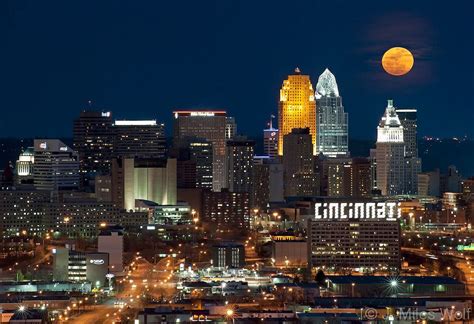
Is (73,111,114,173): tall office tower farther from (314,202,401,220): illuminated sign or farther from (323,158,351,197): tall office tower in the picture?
(314,202,401,220): illuminated sign

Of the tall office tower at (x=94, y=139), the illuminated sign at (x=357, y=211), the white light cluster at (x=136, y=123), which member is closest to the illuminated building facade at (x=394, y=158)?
the white light cluster at (x=136, y=123)

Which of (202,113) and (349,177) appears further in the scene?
(202,113)

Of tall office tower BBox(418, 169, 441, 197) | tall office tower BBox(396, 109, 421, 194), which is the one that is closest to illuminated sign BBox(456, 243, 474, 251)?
tall office tower BBox(418, 169, 441, 197)

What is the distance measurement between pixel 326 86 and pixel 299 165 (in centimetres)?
1322

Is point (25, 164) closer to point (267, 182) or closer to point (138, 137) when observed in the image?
point (138, 137)

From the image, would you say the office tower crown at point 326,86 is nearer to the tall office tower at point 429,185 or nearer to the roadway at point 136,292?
the tall office tower at point 429,185

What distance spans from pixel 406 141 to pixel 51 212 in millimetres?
25636

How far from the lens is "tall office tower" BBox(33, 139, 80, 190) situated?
6216 centimetres

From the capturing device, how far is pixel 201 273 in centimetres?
4291

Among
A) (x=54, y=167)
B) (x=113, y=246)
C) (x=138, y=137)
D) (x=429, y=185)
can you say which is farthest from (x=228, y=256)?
(x=429, y=185)

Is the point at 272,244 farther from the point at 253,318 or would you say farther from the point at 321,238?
the point at 253,318

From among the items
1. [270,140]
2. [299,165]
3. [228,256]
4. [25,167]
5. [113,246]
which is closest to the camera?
[228,256]

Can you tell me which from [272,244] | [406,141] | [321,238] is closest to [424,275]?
[321,238]

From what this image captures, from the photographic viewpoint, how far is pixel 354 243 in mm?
46000
